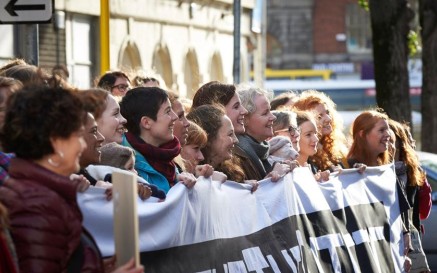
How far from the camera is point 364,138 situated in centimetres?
1038

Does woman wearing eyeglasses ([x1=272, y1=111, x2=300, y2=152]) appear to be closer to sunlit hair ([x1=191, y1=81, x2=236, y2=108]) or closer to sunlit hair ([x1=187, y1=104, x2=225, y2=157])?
sunlit hair ([x1=191, y1=81, x2=236, y2=108])

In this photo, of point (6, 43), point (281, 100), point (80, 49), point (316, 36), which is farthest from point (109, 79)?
point (316, 36)

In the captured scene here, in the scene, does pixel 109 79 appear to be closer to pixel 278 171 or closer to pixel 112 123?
pixel 278 171

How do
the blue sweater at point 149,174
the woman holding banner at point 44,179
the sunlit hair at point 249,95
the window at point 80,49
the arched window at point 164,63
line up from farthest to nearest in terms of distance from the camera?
the arched window at point 164,63, the window at point 80,49, the sunlit hair at point 249,95, the blue sweater at point 149,174, the woman holding banner at point 44,179

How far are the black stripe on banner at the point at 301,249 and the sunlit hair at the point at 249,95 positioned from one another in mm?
940

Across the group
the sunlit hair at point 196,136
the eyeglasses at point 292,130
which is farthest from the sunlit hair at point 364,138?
the sunlit hair at point 196,136

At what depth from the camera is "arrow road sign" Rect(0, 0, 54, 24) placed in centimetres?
1020

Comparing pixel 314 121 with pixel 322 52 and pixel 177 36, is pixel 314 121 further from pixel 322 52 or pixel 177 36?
pixel 322 52

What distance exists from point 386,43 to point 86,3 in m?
5.37

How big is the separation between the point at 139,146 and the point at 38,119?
9.07ft

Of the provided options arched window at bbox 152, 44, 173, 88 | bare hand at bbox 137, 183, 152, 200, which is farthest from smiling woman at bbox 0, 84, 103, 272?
arched window at bbox 152, 44, 173, 88

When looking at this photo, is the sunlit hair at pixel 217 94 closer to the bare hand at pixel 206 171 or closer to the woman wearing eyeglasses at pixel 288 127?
the woman wearing eyeglasses at pixel 288 127

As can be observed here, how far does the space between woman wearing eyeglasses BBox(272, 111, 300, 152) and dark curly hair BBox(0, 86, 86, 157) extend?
4.98 m

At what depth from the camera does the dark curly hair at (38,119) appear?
15.0ft
